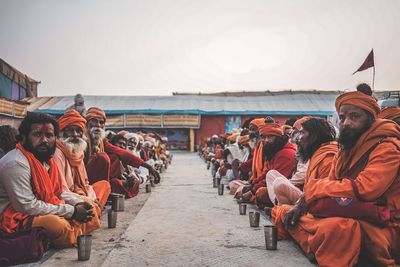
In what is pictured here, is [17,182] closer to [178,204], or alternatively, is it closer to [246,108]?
[178,204]

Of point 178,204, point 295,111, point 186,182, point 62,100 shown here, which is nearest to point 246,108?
point 295,111

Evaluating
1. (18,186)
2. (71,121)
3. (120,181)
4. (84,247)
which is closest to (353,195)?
(84,247)

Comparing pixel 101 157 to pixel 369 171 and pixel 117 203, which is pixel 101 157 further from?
pixel 369 171

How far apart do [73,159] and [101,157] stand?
117 centimetres

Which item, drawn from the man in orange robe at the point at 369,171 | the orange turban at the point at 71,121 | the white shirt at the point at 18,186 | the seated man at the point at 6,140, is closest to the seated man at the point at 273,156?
the man in orange robe at the point at 369,171

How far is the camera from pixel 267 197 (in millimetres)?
5559

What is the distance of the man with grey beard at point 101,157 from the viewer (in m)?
5.59

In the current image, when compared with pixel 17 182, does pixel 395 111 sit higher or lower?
higher

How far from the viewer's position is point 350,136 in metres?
3.27

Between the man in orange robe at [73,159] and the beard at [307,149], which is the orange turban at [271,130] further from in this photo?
the man in orange robe at [73,159]

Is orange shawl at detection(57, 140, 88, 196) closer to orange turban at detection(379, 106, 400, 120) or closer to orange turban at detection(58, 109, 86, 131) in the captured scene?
orange turban at detection(58, 109, 86, 131)

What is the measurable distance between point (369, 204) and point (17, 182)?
2.87m

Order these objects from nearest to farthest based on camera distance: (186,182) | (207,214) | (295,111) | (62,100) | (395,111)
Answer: (395,111) < (207,214) < (186,182) < (295,111) < (62,100)

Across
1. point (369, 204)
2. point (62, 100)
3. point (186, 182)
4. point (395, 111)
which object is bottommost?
point (186, 182)
